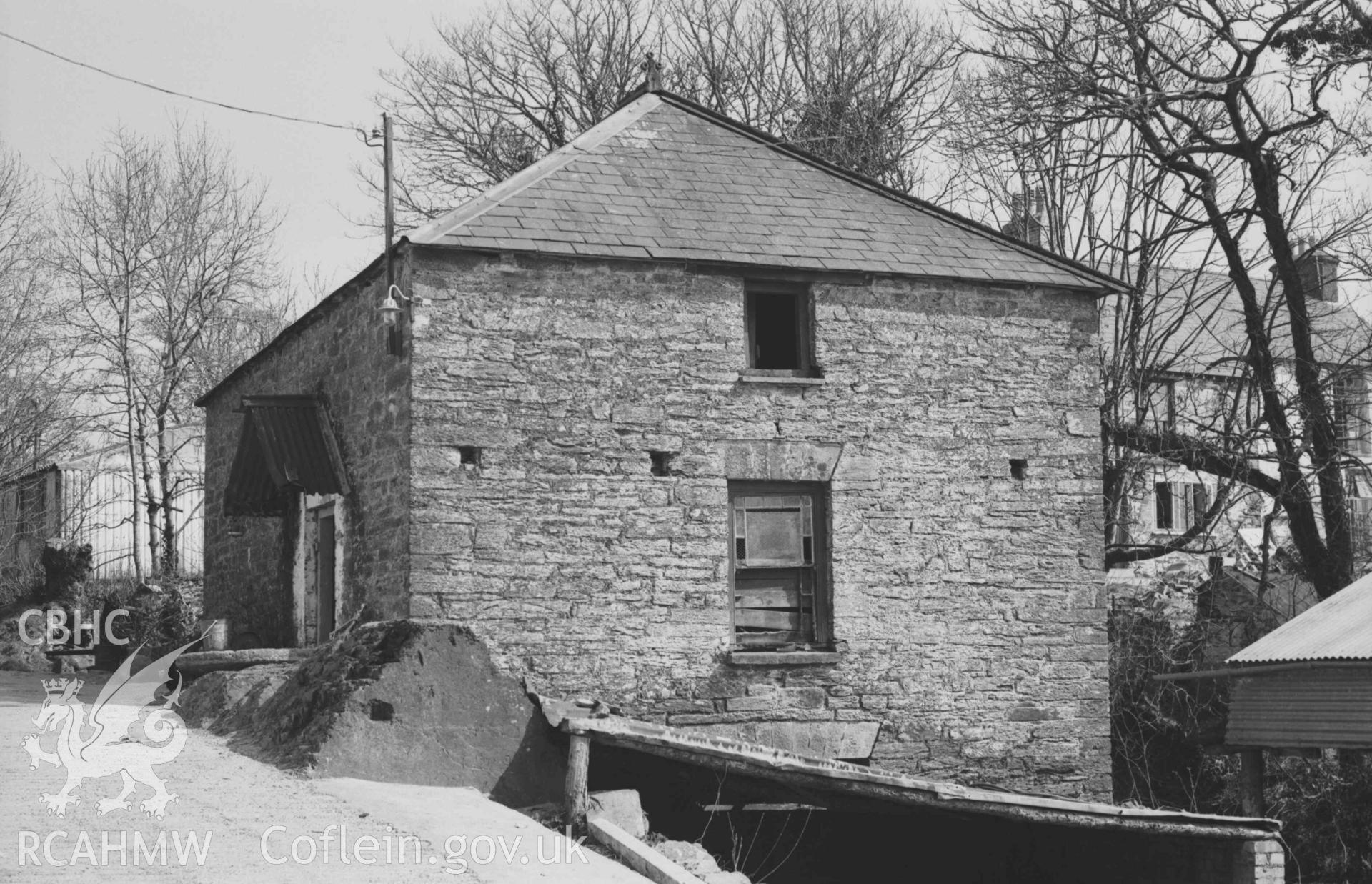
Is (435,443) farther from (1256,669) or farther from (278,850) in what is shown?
(1256,669)

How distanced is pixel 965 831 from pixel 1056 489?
10.9 ft

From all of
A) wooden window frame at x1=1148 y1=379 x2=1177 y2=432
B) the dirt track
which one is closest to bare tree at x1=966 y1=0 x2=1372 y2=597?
wooden window frame at x1=1148 y1=379 x2=1177 y2=432

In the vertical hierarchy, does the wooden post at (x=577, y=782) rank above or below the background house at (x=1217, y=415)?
below

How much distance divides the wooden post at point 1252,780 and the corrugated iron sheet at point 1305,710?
452 mm

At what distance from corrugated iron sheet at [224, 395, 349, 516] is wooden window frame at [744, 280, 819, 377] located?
4.02 meters

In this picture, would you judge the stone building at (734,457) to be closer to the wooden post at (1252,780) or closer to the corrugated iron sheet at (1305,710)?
the corrugated iron sheet at (1305,710)

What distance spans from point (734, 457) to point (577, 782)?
3594mm

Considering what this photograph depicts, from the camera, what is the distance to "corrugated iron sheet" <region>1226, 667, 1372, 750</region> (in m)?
13.8

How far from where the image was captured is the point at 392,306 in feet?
41.1

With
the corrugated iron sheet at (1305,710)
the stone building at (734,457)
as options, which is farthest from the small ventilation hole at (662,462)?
the corrugated iron sheet at (1305,710)

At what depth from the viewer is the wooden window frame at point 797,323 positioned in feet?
45.2

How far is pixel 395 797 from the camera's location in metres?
10.3

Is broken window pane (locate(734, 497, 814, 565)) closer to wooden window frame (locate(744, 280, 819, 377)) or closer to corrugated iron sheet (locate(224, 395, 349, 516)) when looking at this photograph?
wooden window frame (locate(744, 280, 819, 377))

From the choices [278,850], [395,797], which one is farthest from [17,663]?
[278,850]
